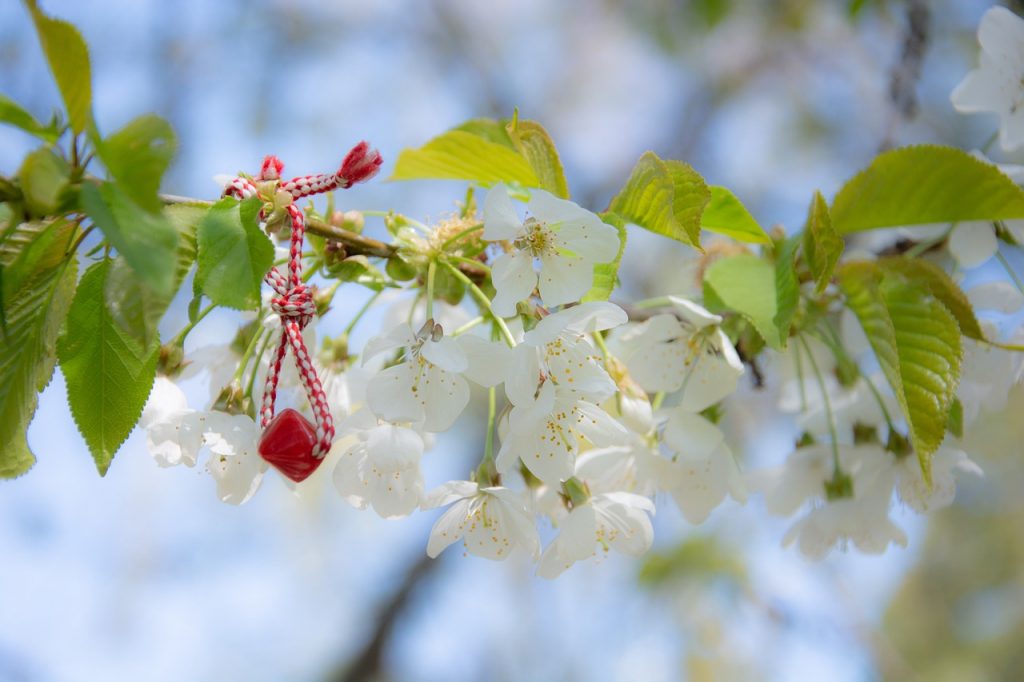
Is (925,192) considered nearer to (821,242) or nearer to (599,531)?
(821,242)

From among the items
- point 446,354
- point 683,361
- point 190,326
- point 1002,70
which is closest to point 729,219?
point 683,361

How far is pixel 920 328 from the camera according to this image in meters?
0.97

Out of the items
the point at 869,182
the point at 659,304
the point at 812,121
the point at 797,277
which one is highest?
the point at 869,182

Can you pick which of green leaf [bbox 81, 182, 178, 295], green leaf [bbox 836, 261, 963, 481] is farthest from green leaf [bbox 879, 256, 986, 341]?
green leaf [bbox 81, 182, 178, 295]

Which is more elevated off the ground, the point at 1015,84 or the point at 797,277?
the point at 1015,84

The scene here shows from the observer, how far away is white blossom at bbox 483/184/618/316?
826mm

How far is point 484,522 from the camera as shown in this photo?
95 centimetres

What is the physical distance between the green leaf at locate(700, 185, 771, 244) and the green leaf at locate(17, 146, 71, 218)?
68 cm

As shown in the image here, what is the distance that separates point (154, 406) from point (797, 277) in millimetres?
783

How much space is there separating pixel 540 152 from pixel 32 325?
0.55 m

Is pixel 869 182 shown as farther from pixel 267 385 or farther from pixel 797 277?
pixel 267 385

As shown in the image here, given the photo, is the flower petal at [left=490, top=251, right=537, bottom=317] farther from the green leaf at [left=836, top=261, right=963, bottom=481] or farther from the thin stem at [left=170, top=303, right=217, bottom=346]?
the green leaf at [left=836, top=261, right=963, bottom=481]

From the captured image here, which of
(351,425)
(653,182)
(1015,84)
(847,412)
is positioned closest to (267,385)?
(351,425)

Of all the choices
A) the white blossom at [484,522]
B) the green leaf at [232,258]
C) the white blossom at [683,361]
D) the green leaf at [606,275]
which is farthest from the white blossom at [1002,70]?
the green leaf at [232,258]
